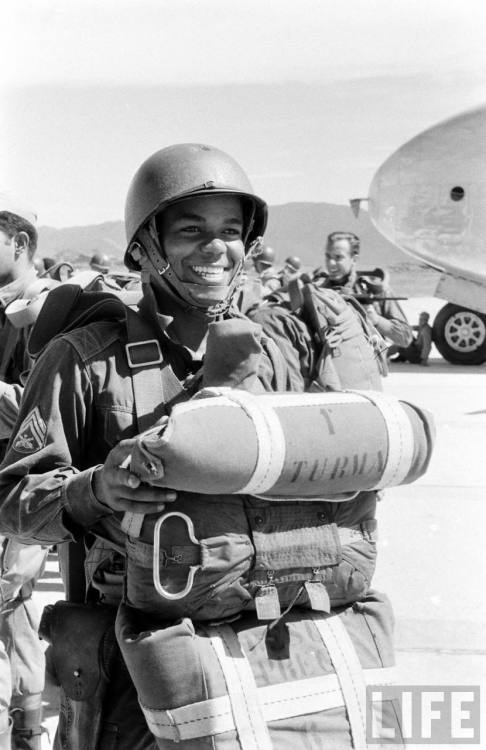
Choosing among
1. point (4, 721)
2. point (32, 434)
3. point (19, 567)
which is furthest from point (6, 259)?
point (32, 434)

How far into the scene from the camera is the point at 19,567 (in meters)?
3.69

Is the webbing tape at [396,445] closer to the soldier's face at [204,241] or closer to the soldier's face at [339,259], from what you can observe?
the soldier's face at [204,241]

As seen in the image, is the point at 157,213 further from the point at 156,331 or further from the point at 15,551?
the point at 15,551

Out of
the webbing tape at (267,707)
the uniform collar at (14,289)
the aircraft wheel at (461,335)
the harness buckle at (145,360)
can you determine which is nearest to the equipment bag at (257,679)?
the webbing tape at (267,707)

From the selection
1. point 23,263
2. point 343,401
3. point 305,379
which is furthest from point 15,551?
point 343,401

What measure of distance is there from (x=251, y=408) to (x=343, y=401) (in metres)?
0.20

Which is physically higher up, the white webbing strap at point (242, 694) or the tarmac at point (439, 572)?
the white webbing strap at point (242, 694)

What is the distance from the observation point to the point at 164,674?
1834 millimetres

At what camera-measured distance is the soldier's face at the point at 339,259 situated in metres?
10.1

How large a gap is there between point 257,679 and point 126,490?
16.8 inches

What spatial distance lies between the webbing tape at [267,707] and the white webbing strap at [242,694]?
13 millimetres

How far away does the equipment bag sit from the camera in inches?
72.1

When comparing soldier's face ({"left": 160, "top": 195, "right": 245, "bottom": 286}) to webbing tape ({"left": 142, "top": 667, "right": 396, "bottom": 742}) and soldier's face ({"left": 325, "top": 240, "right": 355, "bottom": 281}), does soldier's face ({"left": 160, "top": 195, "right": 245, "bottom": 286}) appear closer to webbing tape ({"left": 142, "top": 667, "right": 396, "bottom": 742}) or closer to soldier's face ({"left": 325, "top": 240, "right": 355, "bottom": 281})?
webbing tape ({"left": 142, "top": 667, "right": 396, "bottom": 742})

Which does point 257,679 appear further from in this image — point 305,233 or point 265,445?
point 305,233
